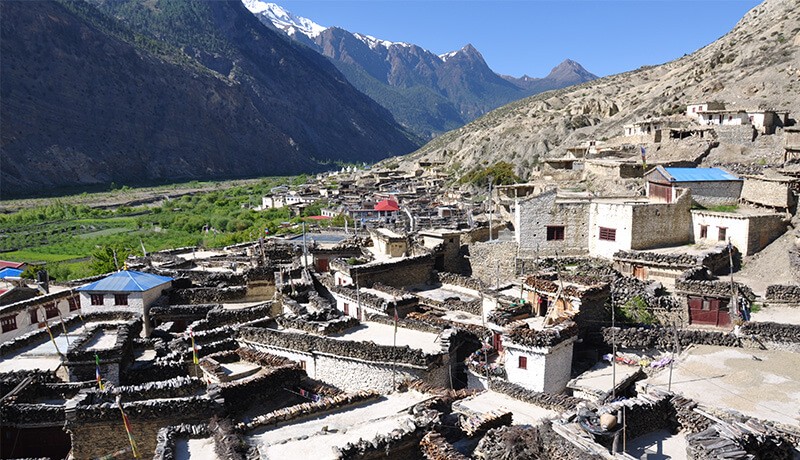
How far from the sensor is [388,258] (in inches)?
1144

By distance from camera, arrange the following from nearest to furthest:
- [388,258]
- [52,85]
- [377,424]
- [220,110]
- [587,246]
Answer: [377,424] → [587,246] → [388,258] → [52,85] → [220,110]

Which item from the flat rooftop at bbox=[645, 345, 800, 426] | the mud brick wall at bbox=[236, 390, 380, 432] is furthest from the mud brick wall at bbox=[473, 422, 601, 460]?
the flat rooftop at bbox=[645, 345, 800, 426]

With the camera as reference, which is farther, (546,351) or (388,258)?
(388,258)

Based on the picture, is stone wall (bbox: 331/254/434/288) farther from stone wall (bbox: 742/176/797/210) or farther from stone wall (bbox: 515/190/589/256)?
stone wall (bbox: 742/176/797/210)

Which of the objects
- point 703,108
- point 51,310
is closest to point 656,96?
point 703,108

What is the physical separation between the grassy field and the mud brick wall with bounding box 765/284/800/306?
35847 mm

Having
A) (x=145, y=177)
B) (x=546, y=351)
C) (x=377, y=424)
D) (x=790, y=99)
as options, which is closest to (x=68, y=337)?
(x=377, y=424)

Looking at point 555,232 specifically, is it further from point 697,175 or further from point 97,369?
point 97,369

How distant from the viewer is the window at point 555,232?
26.0 m

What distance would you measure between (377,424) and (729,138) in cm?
4003

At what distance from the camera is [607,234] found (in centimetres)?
2494

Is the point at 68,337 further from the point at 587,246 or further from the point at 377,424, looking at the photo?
the point at 587,246

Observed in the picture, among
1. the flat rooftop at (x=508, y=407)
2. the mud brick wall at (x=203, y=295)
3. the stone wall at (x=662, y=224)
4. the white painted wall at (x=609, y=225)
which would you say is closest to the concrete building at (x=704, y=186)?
the stone wall at (x=662, y=224)

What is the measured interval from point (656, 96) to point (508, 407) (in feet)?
251
